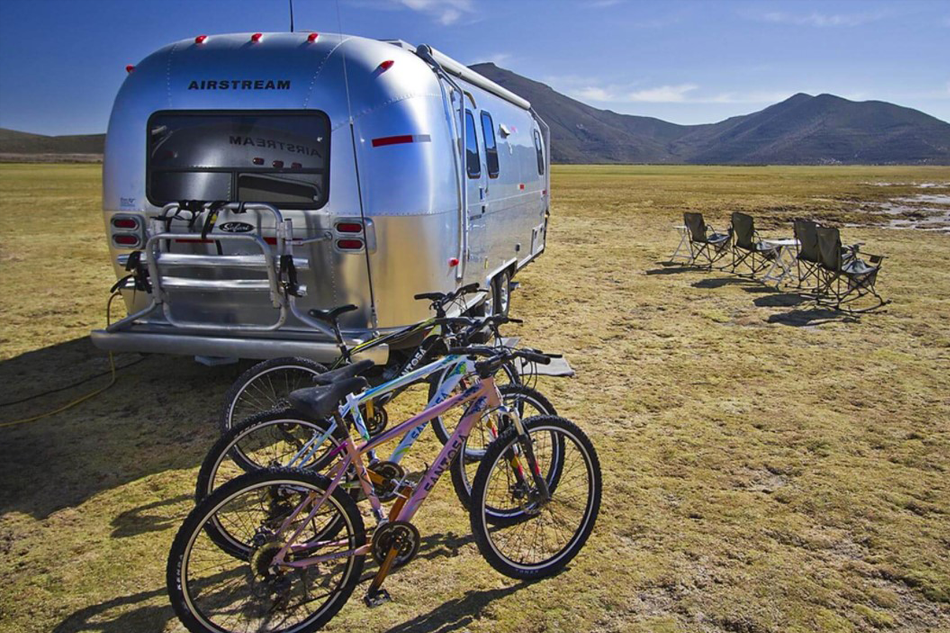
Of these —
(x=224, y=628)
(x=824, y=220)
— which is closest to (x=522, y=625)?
(x=224, y=628)

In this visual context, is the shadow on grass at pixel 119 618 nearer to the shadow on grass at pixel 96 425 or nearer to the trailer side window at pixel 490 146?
the shadow on grass at pixel 96 425

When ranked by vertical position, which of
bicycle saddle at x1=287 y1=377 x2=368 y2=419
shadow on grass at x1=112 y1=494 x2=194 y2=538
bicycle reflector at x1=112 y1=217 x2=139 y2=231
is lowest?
shadow on grass at x1=112 y1=494 x2=194 y2=538

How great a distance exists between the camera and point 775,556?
12.1ft

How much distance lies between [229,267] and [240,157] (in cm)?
93

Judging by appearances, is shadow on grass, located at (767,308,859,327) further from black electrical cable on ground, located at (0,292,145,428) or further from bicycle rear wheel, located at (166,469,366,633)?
black electrical cable on ground, located at (0,292,145,428)

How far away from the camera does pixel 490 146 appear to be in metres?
7.69

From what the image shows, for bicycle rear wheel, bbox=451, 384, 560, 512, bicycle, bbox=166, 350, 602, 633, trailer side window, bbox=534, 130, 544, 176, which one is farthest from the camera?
trailer side window, bbox=534, 130, 544, 176

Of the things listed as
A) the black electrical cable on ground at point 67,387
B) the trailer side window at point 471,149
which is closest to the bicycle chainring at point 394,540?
the trailer side window at point 471,149

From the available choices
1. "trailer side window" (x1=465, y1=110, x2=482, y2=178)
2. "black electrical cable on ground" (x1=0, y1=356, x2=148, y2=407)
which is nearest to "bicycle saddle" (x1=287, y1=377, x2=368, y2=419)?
"trailer side window" (x1=465, y1=110, x2=482, y2=178)

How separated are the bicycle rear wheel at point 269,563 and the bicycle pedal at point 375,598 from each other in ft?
0.57

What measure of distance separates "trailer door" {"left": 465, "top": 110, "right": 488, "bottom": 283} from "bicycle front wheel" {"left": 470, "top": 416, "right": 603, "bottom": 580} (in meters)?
3.05

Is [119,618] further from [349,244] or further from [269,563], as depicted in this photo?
[349,244]

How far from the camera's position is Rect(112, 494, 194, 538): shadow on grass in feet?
12.9

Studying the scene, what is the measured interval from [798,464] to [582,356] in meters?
2.84
